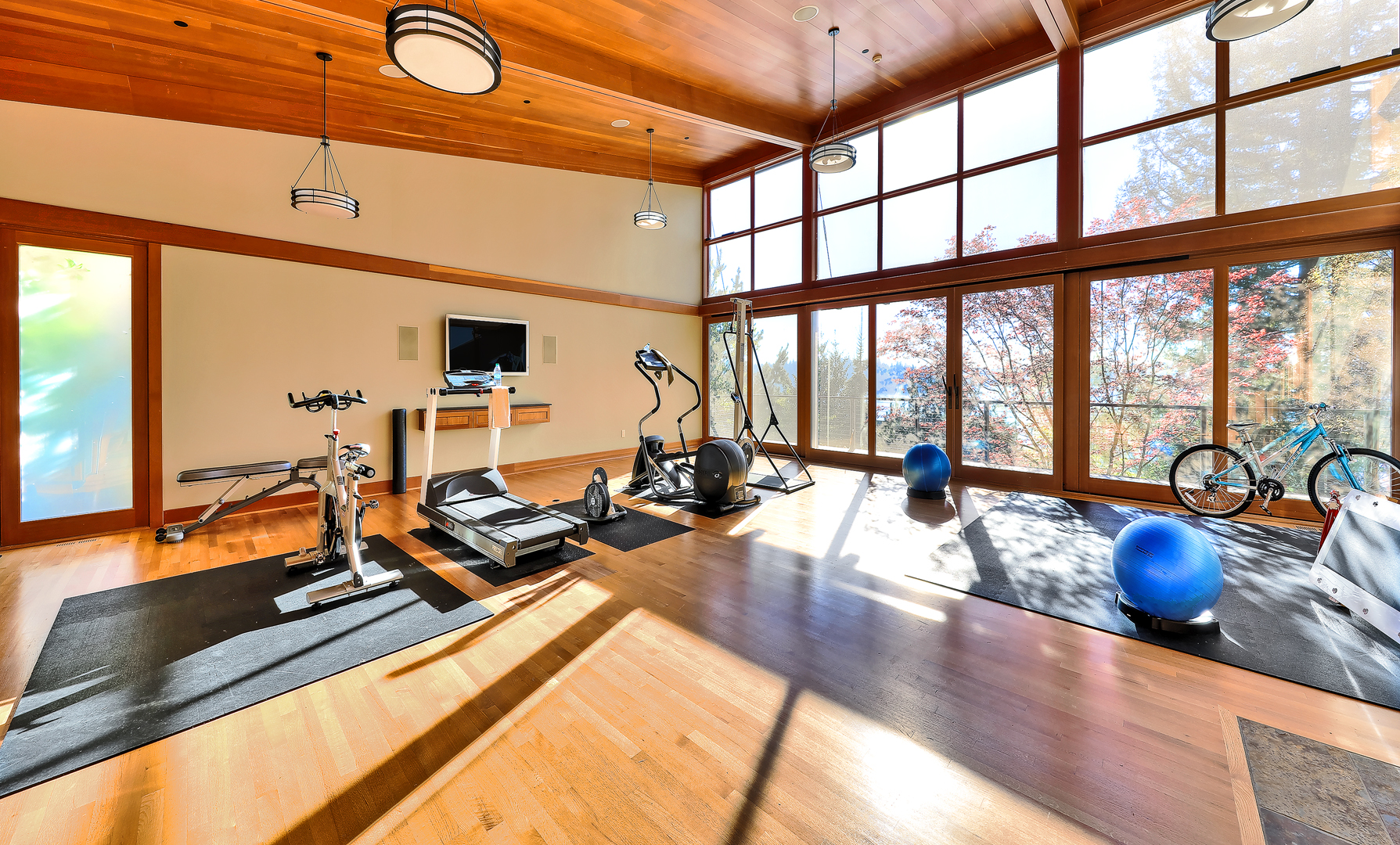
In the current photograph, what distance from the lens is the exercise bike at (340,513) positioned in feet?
10.6

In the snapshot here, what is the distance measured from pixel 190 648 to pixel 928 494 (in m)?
6.04

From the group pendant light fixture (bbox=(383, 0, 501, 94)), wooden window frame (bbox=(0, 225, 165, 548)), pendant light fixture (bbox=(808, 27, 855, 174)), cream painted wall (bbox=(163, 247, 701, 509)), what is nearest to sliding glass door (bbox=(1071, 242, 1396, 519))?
pendant light fixture (bbox=(808, 27, 855, 174))

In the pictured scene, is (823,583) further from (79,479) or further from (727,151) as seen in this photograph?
(727,151)

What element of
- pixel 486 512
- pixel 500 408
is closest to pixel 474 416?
pixel 500 408

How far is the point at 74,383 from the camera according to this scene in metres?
4.34


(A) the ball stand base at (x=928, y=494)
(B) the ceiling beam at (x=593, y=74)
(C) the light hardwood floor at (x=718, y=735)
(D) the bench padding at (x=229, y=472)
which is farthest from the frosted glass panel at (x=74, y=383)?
(A) the ball stand base at (x=928, y=494)

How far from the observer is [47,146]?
422 cm

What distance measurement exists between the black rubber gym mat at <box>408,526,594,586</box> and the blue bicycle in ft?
18.8

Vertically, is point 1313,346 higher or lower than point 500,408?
higher

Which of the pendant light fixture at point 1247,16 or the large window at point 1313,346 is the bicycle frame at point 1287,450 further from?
the pendant light fixture at point 1247,16

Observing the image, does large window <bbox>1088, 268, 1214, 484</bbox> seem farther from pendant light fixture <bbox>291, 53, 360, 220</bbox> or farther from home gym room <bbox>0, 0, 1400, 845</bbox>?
pendant light fixture <bbox>291, 53, 360, 220</bbox>

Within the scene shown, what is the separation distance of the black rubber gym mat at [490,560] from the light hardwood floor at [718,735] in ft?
1.24

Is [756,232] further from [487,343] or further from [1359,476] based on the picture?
[1359,476]

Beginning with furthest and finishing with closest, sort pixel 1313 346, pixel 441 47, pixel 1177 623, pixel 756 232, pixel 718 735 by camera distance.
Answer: pixel 756 232
pixel 1313 346
pixel 1177 623
pixel 441 47
pixel 718 735
